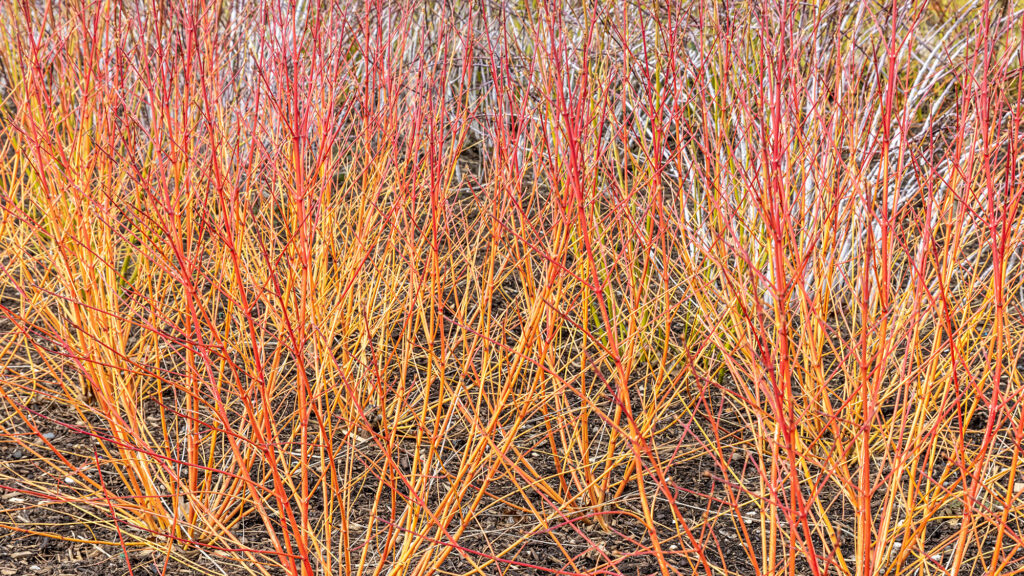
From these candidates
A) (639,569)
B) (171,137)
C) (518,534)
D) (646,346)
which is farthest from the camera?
(646,346)

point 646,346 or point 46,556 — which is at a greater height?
point 646,346

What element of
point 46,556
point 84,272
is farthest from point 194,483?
point 84,272

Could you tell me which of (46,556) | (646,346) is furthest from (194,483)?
(646,346)

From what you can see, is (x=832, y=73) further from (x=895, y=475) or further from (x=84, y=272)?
(x=84, y=272)

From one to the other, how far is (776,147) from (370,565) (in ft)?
5.18

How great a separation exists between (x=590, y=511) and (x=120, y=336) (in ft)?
4.81

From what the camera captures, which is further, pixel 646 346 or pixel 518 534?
pixel 646 346

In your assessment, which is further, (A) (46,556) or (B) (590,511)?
(B) (590,511)

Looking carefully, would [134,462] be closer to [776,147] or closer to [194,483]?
[194,483]

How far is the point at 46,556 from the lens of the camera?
2586 mm

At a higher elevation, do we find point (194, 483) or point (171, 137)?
point (171, 137)

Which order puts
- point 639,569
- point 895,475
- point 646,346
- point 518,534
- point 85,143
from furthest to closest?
1. point 646,346
2. point 85,143
3. point 518,534
4. point 639,569
5. point 895,475

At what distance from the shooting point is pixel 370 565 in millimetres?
2584

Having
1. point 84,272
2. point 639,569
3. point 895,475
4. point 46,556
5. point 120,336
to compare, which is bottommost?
point 46,556
